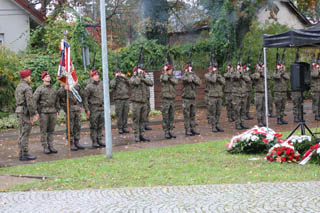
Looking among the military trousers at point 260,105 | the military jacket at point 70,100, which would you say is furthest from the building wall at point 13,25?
the military trousers at point 260,105

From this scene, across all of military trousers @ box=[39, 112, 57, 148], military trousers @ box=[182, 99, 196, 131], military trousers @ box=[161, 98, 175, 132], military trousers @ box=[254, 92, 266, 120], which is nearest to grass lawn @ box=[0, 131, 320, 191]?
military trousers @ box=[39, 112, 57, 148]

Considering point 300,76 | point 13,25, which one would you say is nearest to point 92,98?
point 300,76

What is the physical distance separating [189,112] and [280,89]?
15.2 ft

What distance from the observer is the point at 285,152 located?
9656 millimetres

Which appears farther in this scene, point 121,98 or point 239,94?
point 239,94

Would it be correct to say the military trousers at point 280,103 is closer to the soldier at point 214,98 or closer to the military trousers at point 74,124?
the soldier at point 214,98

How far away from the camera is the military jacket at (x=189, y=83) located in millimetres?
14547

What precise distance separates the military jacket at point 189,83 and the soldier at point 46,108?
14.0 feet

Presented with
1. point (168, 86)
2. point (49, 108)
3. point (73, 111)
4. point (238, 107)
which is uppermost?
point (168, 86)

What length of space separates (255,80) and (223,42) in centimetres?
911

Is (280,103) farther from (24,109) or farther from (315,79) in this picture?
(24,109)

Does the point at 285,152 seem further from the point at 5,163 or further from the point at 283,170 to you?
the point at 5,163

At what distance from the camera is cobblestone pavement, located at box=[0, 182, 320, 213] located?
641 centimetres

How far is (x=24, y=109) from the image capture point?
11.4 meters
